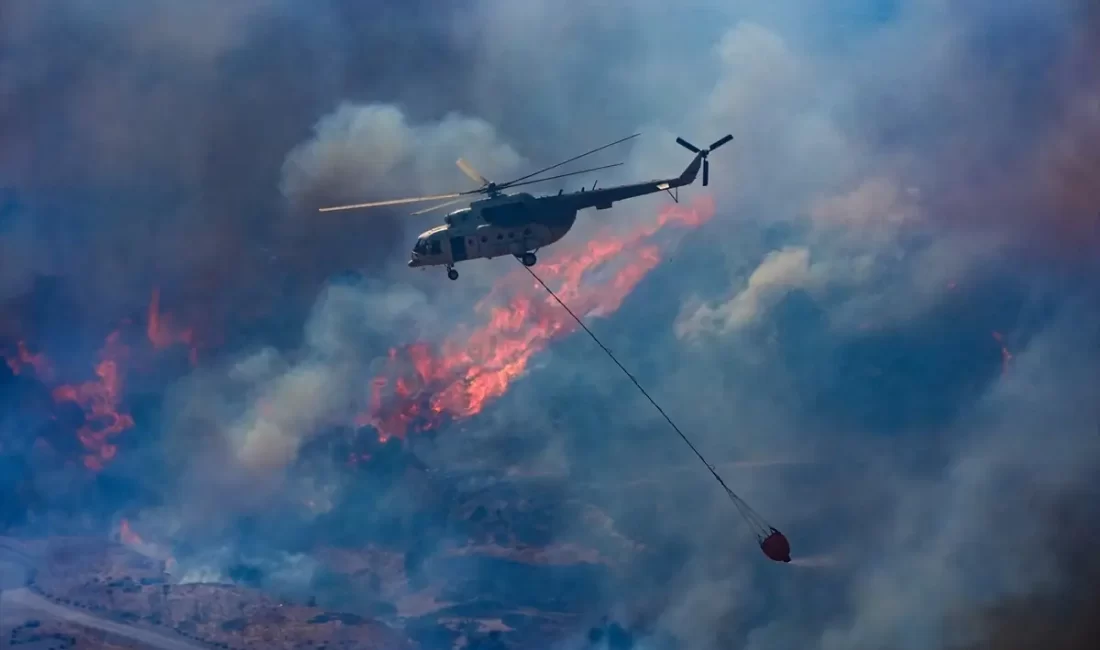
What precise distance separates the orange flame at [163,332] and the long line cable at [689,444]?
8392 millimetres

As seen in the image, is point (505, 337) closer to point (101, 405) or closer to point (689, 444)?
point (689, 444)

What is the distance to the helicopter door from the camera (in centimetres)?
2230

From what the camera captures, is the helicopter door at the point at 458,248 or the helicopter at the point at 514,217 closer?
the helicopter at the point at 514,217

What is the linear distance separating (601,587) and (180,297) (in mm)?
12217

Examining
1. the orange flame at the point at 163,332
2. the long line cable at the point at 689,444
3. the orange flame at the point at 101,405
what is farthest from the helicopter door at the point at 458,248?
the orange flame at the point at 101,405

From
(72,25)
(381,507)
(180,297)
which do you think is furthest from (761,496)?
(72,25)

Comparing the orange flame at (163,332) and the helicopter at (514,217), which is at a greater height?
the orange flame at (163,332)

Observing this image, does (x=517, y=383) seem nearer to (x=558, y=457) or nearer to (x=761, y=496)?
(x=558, y=457)

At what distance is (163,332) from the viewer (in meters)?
26.6

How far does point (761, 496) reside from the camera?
24547 millimetres

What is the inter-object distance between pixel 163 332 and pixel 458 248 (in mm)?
8805

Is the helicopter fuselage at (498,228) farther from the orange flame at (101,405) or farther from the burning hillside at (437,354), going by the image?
the orange flame at (101,405)

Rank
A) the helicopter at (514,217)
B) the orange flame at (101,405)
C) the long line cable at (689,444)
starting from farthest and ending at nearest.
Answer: the orange flame at (101,405) < the long line cable at (689,444) < the helicopter at (514,217)

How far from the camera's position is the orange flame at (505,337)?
2592 centimetres
